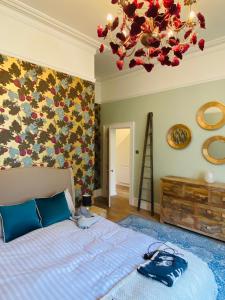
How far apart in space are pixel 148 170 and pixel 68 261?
10.3 ft

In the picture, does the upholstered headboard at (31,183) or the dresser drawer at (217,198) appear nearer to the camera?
the upholstered headboard at (31,183)

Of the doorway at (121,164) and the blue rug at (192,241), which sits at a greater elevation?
the doorway at (121,164)

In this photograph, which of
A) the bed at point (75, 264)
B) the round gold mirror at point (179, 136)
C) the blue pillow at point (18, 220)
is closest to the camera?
the bed at point (75, 264)

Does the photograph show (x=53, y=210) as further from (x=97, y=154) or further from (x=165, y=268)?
(x=97, y=154)

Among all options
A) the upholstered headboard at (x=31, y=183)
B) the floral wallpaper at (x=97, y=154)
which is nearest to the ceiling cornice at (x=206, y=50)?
the floral wallpaper at (x=97, y=154)

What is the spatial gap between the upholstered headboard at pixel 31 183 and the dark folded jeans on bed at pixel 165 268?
5.86 feet

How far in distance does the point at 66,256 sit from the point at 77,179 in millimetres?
1806

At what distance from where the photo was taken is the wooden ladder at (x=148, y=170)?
4.44 metres

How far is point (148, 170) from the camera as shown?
4617 mm

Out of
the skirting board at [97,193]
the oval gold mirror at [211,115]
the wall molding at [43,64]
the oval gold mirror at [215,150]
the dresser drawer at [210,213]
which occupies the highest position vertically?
the wall molding at [43,64]

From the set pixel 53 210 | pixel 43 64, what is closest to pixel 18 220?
pixel 53 210

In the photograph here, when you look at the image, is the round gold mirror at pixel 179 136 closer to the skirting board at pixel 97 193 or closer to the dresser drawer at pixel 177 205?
the dresser drawer at pixel 177 205

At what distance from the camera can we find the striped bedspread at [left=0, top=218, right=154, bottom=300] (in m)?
1.44

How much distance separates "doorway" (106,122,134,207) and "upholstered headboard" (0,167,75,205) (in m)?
1.92
